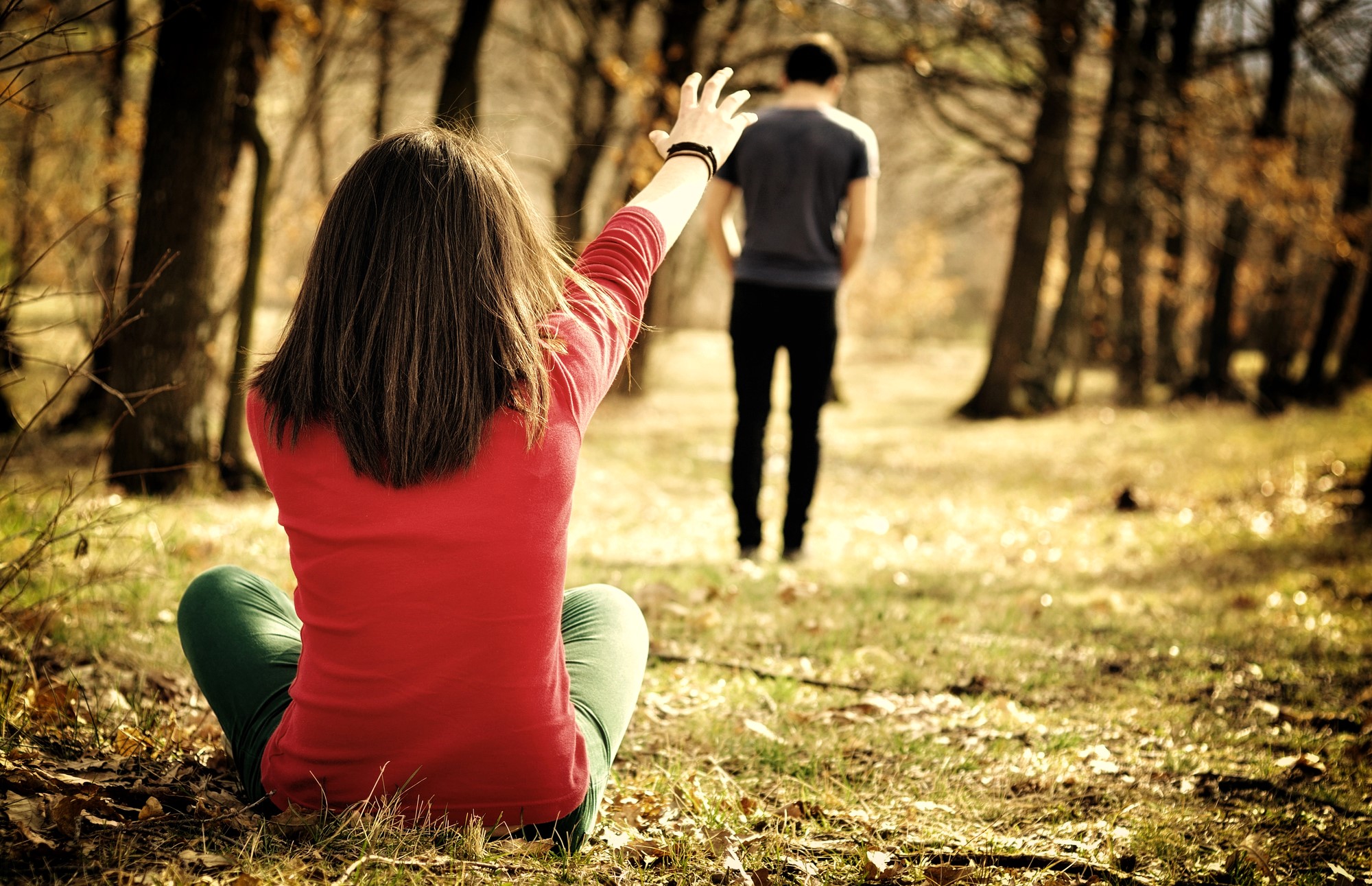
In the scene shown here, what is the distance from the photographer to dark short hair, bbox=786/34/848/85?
445cm

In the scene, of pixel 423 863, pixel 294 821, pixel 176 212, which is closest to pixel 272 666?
pixel 294 821

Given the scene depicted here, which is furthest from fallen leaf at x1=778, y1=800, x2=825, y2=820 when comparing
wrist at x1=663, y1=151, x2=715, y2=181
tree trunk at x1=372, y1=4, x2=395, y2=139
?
tree trunk at x1=372, y1=4, x2=395, y2=139

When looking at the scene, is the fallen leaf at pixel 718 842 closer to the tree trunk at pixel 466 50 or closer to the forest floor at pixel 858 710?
the forest floor at pixel 858 710

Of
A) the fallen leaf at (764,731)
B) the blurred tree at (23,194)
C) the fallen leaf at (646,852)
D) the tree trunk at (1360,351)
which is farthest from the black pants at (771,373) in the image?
the tree trunk at (1360,351)

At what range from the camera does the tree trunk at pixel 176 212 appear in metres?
5.34

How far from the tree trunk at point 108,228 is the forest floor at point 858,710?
125 cm

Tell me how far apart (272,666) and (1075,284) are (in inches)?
541

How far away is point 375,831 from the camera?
1.83 meters

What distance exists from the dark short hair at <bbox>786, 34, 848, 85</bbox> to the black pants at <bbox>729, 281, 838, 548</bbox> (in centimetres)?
97

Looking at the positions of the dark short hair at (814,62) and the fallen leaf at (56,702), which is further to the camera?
the dark short hair at (814,62)

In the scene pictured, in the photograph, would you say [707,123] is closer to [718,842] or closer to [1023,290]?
[718,842]

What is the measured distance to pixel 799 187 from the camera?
4.36 metres

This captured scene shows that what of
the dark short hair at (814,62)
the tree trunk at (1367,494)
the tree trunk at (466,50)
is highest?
the tree trunk at (466,50)

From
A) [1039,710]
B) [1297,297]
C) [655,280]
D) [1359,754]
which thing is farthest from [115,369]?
[1297,297]
